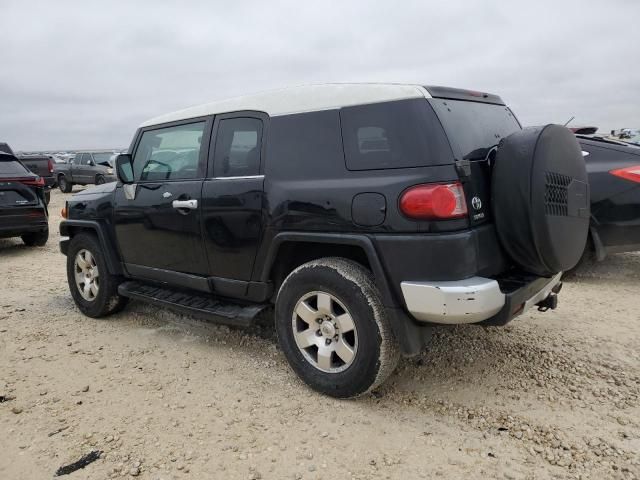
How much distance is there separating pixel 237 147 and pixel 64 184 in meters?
22.0

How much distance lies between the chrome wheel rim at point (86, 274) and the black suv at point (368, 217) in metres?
1.39

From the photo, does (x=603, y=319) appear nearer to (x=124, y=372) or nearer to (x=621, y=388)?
(x=621, y=388)

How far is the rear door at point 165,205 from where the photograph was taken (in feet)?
12.0

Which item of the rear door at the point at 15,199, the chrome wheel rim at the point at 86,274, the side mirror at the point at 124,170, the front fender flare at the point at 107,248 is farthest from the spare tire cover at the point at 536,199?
the rear door at the point at 15,199

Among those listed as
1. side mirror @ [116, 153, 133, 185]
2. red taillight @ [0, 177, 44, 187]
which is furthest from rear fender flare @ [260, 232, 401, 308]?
red taillight @ [0, 177, 44, 187]

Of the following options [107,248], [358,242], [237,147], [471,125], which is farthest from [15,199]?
[471,125]

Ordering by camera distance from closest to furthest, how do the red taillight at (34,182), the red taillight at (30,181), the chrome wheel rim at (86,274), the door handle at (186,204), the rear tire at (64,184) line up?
the door handle at (186,204) → the chrome wheel rim at (86,274) → the red taillight at (30,181) → the red taillight at (34,182) → the rear tire at (64,184)

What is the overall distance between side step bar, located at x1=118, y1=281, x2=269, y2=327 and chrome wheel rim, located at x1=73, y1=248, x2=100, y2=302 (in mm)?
395

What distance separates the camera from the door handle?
141 inches

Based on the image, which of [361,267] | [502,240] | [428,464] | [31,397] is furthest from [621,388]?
[31,397]

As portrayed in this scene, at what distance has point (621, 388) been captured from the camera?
304 centimetres

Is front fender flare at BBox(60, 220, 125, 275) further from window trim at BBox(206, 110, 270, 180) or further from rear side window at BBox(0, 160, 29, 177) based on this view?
rear side window at BBox(0, 160, 29, 177)

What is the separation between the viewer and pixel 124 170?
167 inches

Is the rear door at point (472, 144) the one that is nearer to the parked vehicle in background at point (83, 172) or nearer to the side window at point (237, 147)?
the side window at point (237, 147)
